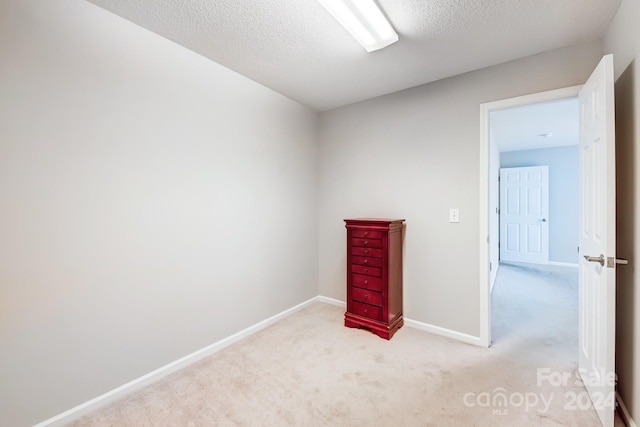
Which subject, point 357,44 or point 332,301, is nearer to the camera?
point 357,44

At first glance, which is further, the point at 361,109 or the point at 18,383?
the point at 361,109

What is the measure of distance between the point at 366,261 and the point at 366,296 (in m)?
0.34

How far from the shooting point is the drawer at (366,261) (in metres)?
2.53

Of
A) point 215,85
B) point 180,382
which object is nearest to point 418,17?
point 215,85

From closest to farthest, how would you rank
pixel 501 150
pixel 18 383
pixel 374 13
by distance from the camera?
1. pixel 18 383
2. pixel 374 13
3. pixel 501 150

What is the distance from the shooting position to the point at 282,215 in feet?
9.72

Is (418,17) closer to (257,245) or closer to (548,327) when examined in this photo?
(257,245)

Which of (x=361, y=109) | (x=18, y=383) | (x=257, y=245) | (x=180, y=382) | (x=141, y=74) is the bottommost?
(x=180, y=382)

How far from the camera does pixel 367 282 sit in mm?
2604

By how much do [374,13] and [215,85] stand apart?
1376 mm

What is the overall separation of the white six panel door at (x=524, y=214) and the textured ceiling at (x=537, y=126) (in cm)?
65

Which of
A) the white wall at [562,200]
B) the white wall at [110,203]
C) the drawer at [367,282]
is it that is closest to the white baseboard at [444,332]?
the drawer at [367,282]

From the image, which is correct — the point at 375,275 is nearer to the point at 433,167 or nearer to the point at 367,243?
the point at 367,243

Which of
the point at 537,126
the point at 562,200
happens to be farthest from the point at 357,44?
the point at 562,200
